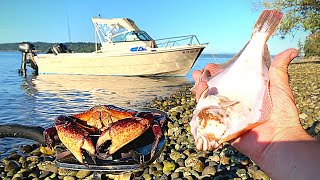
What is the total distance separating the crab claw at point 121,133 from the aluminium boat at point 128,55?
2162 centimetres

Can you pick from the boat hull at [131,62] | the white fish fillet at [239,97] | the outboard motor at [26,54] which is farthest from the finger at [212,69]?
the outboard motor at [26,54]

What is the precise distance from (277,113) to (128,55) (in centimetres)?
2248

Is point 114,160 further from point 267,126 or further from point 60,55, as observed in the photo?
point 60,55

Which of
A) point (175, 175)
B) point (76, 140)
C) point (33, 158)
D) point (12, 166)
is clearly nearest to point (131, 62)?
point (33, 158)

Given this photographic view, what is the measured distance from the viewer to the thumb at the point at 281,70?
6.57ft

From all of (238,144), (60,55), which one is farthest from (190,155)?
(60,55)

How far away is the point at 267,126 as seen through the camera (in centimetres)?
209

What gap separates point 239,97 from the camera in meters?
2.08

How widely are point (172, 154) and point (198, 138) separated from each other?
4.02 m

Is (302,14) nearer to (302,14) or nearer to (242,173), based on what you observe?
(302,14)

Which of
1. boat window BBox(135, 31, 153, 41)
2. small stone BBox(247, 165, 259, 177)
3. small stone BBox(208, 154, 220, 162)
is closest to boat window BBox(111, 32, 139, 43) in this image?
boat window BBox(135, 31, 153, 41)

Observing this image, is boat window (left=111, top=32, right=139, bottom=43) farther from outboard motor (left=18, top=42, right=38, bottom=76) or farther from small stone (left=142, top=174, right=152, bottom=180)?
small stone (left=142, top=174, right=152, bottom=180)

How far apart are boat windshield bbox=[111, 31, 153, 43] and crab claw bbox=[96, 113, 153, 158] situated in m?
22.8

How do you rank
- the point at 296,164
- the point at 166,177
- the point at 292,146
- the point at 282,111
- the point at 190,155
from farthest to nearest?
the point at 190,155
the point at 166,177
the point at 282,111
the point at 292,146
the point at 296,164
